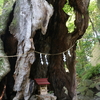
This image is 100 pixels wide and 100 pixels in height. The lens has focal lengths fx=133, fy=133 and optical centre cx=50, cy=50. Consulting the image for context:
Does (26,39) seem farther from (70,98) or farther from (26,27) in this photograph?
(70,98)

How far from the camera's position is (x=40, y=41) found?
5.42 meters

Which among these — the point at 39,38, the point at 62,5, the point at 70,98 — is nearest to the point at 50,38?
the point at 39,38

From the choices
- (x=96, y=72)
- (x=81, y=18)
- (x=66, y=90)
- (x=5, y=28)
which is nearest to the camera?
(x=5, y=28)

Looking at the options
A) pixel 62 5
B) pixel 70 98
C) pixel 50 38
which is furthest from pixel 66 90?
pixel 62 5

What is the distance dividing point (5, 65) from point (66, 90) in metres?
3.03

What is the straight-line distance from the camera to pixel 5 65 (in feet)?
13.0

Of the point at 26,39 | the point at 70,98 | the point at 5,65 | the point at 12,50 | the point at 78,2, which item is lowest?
the point at 70,98

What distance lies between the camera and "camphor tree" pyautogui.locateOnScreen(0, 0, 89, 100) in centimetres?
386

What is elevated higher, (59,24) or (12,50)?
(59,24)

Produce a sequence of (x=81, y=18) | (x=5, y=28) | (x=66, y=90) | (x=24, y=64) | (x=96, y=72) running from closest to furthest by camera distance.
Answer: (x=24, y=64)
(x=5, y=28)
(x=81, y=18)
(x=66, y=90)
(x=96, y=72)

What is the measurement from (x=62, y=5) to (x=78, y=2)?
2.09ft

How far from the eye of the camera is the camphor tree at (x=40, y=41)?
386 cm

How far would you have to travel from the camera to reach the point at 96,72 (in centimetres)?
857

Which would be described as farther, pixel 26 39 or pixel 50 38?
pixel 50 38
